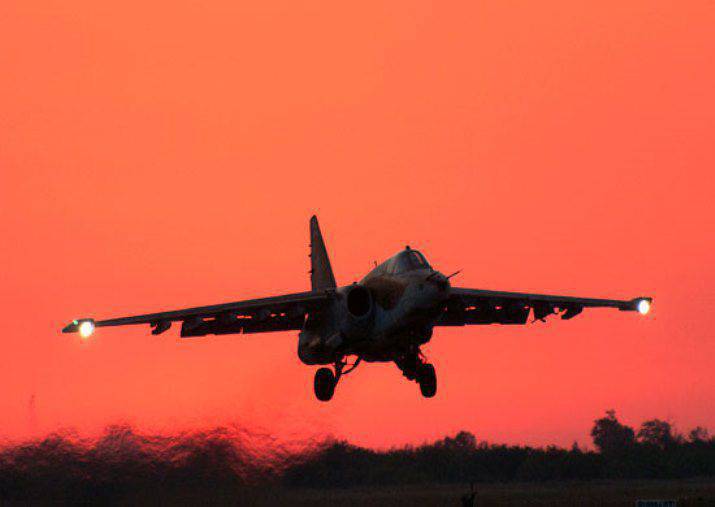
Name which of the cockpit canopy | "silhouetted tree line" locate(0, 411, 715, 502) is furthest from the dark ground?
the cockpit canopy

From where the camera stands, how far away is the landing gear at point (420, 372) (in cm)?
4247

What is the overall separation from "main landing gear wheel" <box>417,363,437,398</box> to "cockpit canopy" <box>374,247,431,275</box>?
157 inches

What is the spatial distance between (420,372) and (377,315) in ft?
10.4

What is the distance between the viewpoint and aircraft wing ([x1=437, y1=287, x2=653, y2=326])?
144 feet

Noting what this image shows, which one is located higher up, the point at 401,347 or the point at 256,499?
the point at 401,347

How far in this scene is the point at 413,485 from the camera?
52.0 meters

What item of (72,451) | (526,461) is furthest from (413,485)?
(72,451)

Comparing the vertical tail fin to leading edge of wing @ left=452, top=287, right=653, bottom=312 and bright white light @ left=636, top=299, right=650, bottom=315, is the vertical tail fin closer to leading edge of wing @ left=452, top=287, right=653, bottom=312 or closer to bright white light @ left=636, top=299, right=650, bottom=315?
leading edge of wing @ left=452, top=287, right=653, bottom=312

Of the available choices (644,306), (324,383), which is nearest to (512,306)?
(644,306)

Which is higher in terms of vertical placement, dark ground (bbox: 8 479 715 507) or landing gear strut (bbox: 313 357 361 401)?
landing gear strut (bbox: 313 357 361 401)

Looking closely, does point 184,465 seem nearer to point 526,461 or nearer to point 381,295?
point 381,295

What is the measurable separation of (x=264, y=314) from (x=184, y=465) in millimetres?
5251

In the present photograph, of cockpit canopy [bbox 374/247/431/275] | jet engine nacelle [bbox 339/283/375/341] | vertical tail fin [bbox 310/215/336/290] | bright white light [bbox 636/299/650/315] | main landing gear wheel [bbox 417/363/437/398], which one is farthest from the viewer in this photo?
vertical tail fin [bbox 310/215/336/290]

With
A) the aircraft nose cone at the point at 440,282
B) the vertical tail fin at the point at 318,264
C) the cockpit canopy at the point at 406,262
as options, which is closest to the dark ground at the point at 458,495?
the vertical tail fin at the point at 318,264
